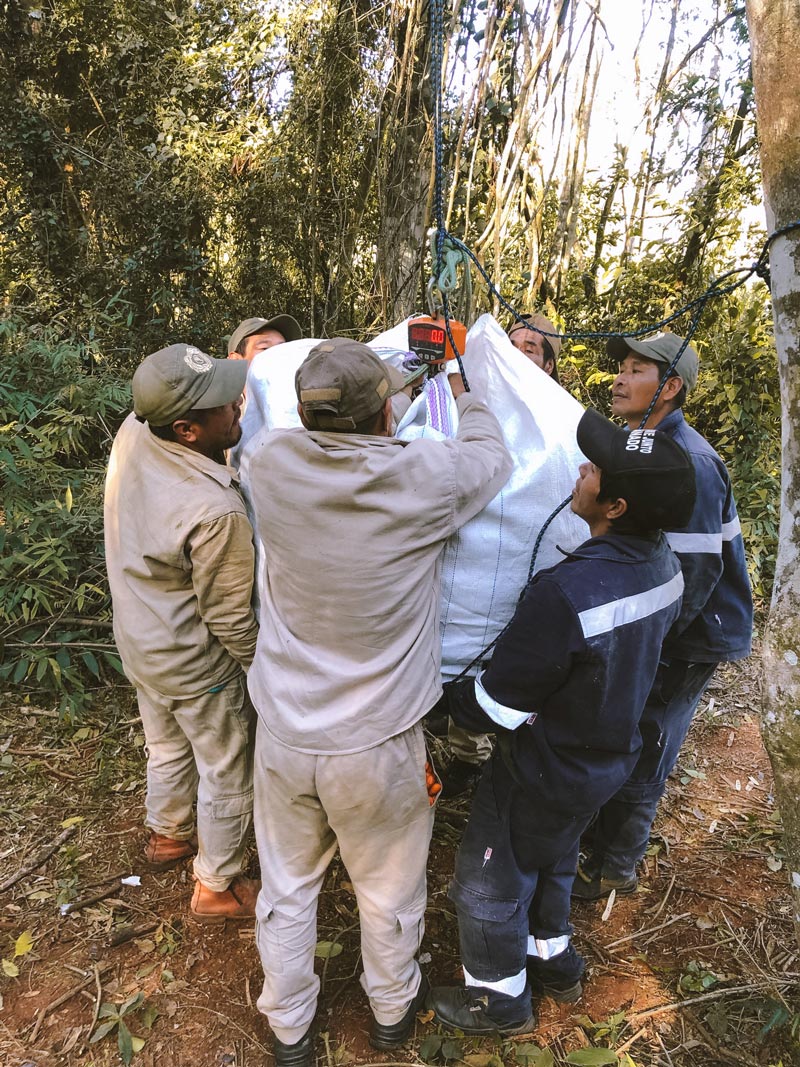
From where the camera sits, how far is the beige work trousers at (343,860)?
1.66 m

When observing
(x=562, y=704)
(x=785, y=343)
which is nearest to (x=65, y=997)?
(x=562, y=704)

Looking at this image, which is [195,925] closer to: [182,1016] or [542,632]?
[182,1016]

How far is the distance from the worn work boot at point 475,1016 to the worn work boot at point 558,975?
0.35ft

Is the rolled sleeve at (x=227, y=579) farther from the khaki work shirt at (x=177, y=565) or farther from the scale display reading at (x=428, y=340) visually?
the scale display reading at (x=428, y=340)

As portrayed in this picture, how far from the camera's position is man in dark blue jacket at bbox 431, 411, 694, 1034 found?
160 centimetres

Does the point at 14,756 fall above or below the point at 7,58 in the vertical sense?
below

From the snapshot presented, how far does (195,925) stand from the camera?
2.39 metres

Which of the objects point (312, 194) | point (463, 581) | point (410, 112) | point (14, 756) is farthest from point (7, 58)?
point (463, 581)

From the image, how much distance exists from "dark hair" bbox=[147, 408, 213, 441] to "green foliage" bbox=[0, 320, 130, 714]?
1.44 metres

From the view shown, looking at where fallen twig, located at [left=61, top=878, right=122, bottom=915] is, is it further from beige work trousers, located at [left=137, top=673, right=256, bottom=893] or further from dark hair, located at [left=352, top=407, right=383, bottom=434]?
dark hair, located at [left=352, top=407, right=383, bottom=434]

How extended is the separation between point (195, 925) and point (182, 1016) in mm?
346

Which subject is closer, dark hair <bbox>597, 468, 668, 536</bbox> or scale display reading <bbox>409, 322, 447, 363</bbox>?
dark hair <bbox>597, 468, 668, 536</bbox>

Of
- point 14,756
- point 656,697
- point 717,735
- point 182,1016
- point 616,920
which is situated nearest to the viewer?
point 182,1016

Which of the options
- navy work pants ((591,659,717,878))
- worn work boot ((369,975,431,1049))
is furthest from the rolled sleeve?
navy work pants ((591,659,717,878))
